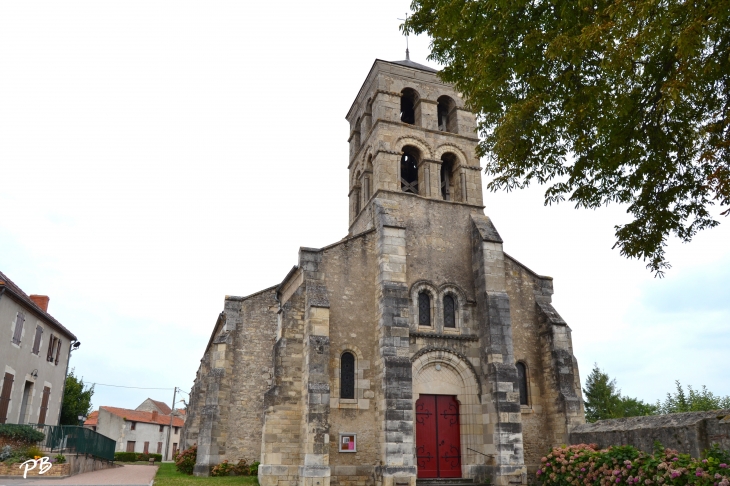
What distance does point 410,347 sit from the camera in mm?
17188

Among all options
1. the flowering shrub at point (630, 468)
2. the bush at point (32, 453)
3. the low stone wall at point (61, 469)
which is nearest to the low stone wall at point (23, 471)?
the low stone wall at point (61, 469)

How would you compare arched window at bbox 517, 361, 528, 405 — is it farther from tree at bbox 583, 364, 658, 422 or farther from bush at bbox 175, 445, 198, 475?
tree at bbox 583, 364, 658, 422

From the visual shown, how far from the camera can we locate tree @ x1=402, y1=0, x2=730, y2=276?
707 cm

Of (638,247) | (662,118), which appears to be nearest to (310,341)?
(638,247)

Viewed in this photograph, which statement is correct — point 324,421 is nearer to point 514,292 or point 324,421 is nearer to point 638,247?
point 514,292

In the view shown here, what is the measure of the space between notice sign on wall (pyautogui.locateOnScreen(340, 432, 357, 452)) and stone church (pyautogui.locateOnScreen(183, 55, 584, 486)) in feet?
0.13

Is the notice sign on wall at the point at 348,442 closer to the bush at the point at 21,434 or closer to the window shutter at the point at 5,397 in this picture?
the bush at the point at 21,434

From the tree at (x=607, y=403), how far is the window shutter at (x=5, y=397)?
121 feet

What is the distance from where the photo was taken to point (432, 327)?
17.8 m

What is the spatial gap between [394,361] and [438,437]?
10.3 feet

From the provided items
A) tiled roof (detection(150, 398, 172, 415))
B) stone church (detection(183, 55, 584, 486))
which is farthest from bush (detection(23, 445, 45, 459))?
tiled roof (detection(150, 398, 172, 415))

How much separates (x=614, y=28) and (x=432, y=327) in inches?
491

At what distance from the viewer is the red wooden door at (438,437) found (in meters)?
16.7

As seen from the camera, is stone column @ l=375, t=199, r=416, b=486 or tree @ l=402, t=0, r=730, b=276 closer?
tree @ l=402, t=0, r=730, b=276
